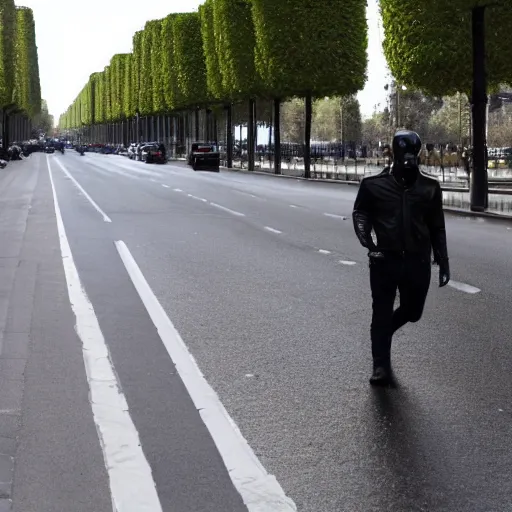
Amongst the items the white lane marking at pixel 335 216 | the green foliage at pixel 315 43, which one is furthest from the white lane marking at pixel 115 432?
the green foliage at pixel 315 43

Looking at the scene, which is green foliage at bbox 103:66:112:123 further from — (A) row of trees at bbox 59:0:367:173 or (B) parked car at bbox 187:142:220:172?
(B) parked car at bbox 187:142:220:172

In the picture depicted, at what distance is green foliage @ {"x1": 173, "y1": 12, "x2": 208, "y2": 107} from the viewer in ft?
293

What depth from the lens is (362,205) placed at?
7000 millimetres

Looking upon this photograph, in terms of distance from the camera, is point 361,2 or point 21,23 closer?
point 361,2

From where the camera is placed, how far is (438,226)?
7043 mm

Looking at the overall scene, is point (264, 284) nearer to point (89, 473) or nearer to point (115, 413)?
point (115, 413)

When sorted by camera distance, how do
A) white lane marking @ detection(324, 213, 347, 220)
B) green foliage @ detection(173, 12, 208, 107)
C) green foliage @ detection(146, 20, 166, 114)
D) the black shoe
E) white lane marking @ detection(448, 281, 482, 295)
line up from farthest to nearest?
green foliage @ detection(146, 20, 166, 114) < green foliage @ detection(173, 12, 208, 107) < white lane marking @ detection(324, 213, 347, 220) < white lane marking @ detection(448, 281, 482, 295) < the black shoe

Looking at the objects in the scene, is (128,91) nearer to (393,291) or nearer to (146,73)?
(146,73)

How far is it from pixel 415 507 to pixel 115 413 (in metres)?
2.30

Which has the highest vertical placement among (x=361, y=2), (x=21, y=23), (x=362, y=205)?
(x=21, y=23)

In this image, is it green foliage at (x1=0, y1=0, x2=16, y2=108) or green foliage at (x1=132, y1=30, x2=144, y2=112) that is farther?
green foliage at (x1=132, y1=30, x2=144, y2=112)

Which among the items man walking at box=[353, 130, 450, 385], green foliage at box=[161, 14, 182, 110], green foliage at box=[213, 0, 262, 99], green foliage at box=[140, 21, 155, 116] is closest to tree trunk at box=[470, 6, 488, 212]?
man walking at box=[353, 130, 450, 385]

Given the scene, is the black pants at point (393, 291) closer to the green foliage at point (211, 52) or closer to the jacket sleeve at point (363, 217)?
the jacket sleeve at point (363, 217)

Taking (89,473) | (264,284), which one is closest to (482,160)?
(264,284)
